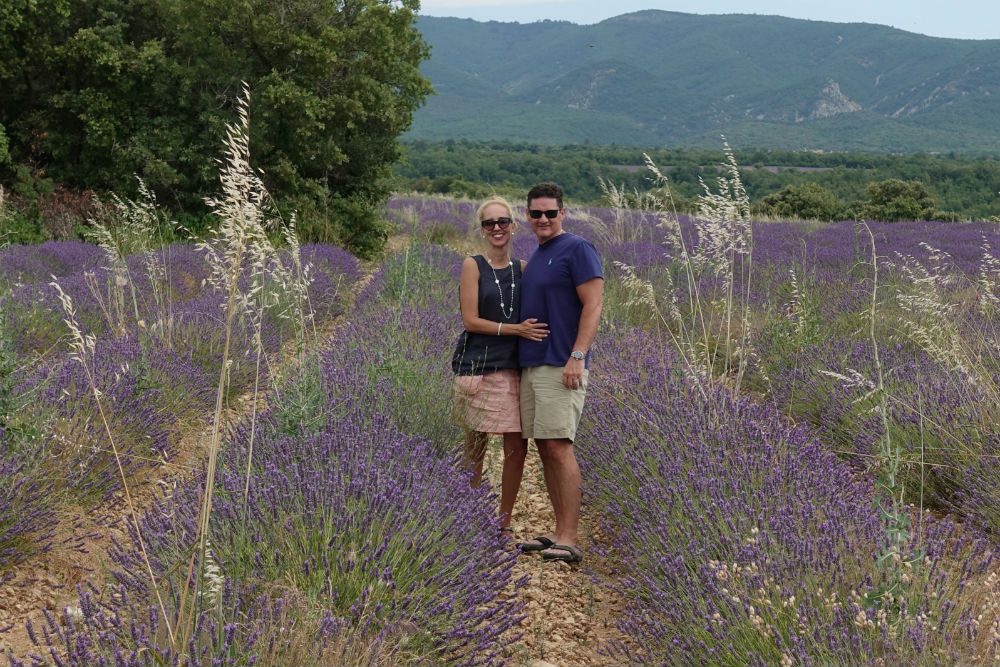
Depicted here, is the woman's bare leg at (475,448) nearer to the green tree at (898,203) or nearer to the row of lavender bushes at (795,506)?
the row of lavender bushes at (795,506)

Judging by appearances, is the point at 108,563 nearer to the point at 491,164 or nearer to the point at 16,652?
the point at 16,652

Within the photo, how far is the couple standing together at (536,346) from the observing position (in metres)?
3.74

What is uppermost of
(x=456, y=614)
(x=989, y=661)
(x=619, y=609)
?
(x=989, y=661)

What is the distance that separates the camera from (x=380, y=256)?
48.7 feet

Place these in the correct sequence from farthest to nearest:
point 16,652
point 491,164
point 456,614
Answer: point 491,164 < point 16,652 < point 456,614

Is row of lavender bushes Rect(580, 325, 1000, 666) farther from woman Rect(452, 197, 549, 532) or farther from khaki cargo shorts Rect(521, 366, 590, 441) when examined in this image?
woman Rect(452, 197, 549, 532)

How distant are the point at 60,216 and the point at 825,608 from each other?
1331 cm

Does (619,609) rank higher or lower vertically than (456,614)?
lower

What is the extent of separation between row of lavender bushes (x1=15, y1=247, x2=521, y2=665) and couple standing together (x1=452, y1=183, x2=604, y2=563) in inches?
16.9

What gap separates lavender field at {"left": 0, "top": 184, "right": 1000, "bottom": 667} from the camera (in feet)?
7.41

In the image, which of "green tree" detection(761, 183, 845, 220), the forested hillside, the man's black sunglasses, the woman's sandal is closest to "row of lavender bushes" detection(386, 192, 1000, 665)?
the woman's sandal

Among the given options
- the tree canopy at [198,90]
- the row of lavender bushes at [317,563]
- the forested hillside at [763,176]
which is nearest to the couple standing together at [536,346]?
the row of lavender bushes at [317,563]

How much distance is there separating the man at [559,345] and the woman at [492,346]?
0.06 m

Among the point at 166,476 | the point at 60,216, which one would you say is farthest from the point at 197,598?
the point at 60,216
